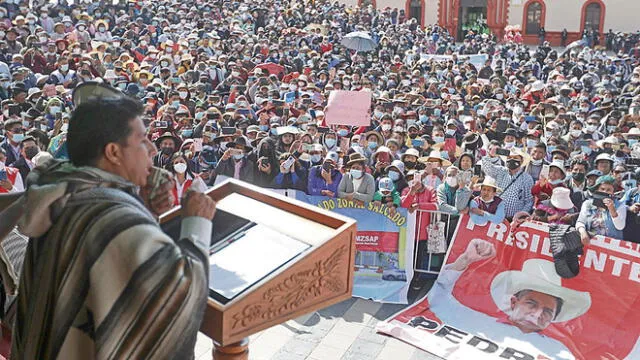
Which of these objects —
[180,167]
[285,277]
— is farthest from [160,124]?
[285,277]

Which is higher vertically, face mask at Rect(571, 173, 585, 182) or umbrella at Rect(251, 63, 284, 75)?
umbrella at Rect(251, 63, 284, 75)

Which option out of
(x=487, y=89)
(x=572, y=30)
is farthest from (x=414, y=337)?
(x=572, y=30)

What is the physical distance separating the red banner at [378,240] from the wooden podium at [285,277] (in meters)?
4.46

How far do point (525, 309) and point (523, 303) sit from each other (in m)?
0.05

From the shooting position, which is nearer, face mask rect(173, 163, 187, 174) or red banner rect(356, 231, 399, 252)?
red banner rect(356, 231, 399, 252)

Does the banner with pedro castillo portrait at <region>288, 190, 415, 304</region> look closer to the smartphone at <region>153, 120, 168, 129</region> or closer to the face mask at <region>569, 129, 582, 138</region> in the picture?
the smartphone at <region>153, 120, 168, 129</region>

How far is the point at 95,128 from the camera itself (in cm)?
188

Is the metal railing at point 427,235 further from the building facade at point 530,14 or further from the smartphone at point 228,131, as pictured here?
the building facade at point 530,14

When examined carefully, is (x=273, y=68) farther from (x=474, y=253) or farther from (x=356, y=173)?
(x=474, y=253)

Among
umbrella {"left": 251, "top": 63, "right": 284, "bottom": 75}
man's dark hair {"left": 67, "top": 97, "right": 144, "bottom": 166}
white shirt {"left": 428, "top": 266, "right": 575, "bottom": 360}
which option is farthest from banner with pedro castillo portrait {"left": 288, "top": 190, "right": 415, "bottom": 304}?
umbrella {"left": 251, "top": 63, "right": 284, "bottom": 75}

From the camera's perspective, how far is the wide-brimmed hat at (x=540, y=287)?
570 cm

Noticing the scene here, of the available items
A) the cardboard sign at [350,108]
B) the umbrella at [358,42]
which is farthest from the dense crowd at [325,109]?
the umbrella at [358,42]

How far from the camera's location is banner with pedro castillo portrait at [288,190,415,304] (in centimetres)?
677

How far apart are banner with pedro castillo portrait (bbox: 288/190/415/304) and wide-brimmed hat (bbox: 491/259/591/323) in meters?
0.99
